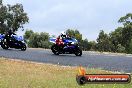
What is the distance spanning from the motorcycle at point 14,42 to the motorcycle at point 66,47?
4316 mm

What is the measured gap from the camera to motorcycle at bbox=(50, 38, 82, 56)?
1070 inches

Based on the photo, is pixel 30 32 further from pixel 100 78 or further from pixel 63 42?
pixel 100 78

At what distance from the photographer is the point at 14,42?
30734 mm

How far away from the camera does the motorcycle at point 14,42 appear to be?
30.7 m

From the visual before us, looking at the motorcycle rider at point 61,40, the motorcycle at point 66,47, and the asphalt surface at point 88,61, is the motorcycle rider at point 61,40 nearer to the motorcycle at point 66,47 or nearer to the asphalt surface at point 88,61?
the motorcycle at point 66,47

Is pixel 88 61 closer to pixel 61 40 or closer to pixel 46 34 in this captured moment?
pixel 61 40

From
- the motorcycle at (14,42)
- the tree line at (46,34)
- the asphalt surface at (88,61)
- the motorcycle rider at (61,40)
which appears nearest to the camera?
the asphalt surface at (88,61)

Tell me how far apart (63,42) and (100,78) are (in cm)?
2359

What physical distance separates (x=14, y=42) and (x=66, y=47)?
5243 millimetres

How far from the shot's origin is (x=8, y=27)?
231 ft

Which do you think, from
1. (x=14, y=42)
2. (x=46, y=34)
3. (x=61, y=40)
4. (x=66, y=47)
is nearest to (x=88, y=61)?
(x=66, y=47)

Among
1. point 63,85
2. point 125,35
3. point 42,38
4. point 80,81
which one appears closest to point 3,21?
point 42,38

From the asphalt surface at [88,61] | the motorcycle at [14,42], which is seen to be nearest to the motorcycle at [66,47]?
the asphalt surface at [88,61]

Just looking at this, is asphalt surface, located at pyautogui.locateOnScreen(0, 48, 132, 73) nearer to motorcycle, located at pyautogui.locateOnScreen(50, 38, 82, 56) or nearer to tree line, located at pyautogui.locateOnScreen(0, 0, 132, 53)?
motorcycle, located at pyautogui.locateOnScreen(50, 38, 82, 56)
